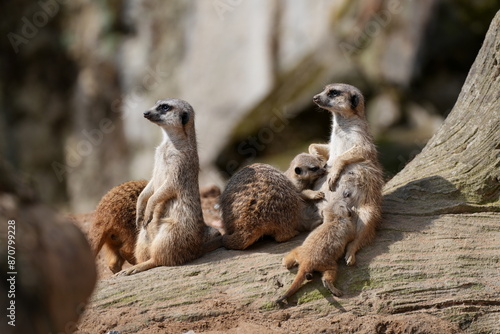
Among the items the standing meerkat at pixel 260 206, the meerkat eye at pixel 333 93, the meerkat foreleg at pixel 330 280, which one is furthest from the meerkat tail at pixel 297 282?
the meerkat eye at pixel 333 93

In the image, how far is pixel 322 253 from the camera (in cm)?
481

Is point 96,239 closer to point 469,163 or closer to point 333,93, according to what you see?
point 333,93

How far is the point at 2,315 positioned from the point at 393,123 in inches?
429

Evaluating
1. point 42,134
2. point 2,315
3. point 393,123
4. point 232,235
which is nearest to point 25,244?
point 2,315

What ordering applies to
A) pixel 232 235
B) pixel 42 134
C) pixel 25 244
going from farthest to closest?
1. pixel 42 134
2. pixel 232 235
3. pixel 25 244

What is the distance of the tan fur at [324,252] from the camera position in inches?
187

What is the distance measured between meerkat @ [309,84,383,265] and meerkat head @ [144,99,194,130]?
1.14m

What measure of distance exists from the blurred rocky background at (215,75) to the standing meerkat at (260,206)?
3.48 m

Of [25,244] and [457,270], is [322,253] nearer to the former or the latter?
[457,270]

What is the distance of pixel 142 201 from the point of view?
557 centimetres

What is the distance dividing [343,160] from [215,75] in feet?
33.7

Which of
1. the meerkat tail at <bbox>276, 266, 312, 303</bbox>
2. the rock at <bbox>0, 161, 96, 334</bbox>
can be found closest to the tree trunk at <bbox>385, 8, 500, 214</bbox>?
the meerkat tail at <bbox>276, 266, 312, 303</bbox>

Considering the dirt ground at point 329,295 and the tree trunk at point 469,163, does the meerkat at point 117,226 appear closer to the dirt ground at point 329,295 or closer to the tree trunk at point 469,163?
the dirt ground at point 329,295

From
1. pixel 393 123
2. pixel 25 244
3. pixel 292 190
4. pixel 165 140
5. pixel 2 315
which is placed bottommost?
pixel 2 315
